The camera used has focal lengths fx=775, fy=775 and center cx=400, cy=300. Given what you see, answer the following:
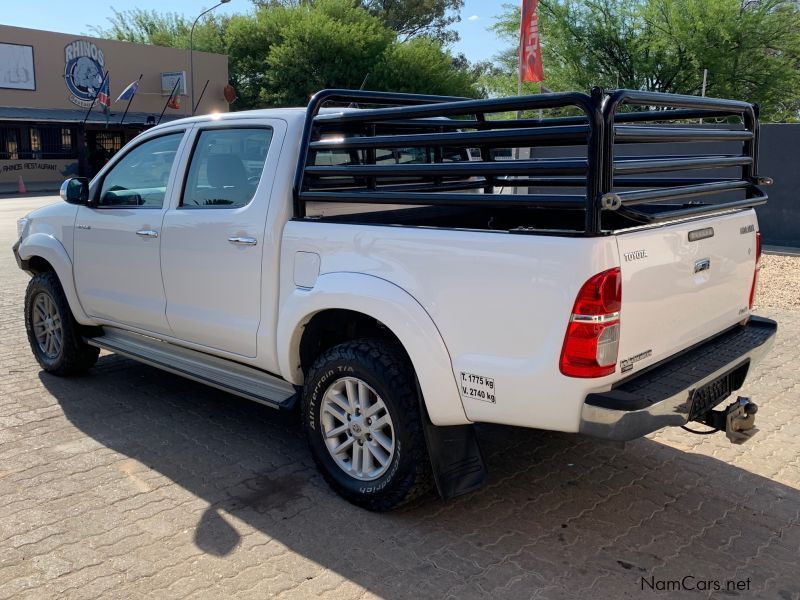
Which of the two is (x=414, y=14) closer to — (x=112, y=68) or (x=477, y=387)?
(x=112, y=68)

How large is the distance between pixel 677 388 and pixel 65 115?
116 ft

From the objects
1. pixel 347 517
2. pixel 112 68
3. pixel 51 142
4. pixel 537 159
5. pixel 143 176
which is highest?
pixel 112 68

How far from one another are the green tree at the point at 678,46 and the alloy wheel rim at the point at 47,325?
2036cm

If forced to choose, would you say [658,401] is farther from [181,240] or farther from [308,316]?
[181,240]

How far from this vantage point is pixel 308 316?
3.91m

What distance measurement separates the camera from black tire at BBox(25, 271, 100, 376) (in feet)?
18.5

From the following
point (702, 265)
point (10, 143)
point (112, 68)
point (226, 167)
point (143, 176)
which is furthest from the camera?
point (112, 68)

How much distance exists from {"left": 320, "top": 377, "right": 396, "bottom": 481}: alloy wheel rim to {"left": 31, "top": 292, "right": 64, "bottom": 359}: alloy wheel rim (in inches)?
109

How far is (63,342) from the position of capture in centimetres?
566

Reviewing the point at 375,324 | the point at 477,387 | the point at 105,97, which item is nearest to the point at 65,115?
the point at 105,97

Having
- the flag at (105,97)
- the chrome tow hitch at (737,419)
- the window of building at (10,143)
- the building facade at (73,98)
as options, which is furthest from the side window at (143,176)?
the window of building at (10,143)

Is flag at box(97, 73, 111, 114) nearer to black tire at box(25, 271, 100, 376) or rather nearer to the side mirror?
black tire at box(25, 271, 100, 376)

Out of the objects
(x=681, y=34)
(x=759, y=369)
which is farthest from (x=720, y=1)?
(x=759, y=369)

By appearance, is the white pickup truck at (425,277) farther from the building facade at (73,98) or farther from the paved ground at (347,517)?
the building facade at (73,98)
